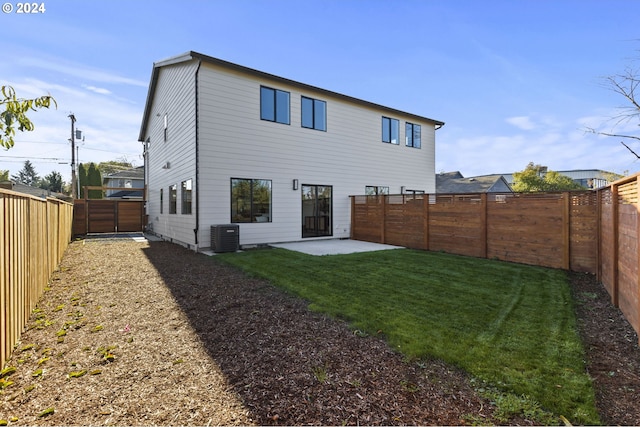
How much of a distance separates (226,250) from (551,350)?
8.04 meters

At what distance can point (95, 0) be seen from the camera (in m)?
5.69

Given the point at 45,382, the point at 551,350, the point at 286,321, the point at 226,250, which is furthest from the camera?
the point at 226,250

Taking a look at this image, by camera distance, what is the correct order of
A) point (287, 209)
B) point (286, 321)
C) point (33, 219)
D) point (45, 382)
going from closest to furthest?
point (45, 382), point (286, 321), point (33, 219), point (287, 209)

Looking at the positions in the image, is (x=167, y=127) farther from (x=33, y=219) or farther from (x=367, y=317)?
(x=367, y=317)

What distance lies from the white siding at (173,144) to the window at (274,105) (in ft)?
7.24

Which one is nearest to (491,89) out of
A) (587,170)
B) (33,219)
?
(33,219)

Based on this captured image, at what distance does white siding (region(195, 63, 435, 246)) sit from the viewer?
9.63 m

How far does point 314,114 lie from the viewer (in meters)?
12.0

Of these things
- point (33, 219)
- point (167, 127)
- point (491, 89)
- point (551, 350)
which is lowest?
point (551, 350)

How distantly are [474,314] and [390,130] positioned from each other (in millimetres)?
11744

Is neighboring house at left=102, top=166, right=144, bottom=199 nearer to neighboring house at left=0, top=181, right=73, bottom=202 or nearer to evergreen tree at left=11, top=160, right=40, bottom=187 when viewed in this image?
neighboring house at left=0, top=181, right=73, bottom=202

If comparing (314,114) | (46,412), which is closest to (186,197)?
(314,114)

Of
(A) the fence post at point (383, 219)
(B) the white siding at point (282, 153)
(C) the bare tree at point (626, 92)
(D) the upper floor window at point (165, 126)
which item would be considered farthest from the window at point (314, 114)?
(C) the bare tree at point (626, 92)

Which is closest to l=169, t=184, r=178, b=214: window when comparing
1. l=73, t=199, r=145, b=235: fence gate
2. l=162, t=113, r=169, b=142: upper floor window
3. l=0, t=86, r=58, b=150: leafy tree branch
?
l=162, t=113, r=169, b=142: upper floor window
